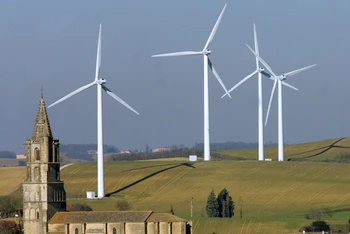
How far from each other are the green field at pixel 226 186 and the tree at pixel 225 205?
1524mm

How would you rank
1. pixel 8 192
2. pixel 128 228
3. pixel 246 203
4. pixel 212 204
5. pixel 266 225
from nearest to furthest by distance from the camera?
1. pixel 128 228
2. pixel 266 225
3. pixel 212 204
4. pixel 246 203
5. pixel 8 192

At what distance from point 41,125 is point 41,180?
5065mm

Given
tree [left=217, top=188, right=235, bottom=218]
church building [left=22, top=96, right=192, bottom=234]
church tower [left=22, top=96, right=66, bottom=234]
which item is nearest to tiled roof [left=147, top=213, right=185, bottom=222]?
church building [left=22, top=96, right=192, bottom=234]

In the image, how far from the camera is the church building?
115 m

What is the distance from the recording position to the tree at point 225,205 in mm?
150962

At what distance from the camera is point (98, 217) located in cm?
11581

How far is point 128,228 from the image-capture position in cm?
11562

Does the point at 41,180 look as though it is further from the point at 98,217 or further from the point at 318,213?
the point at 318,213

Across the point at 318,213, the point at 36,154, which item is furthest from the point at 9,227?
the point at 318,213

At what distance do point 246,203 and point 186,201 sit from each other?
7.69 m

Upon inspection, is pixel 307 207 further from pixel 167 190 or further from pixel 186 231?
pixel 186 231

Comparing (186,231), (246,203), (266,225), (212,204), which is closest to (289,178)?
(246,203)

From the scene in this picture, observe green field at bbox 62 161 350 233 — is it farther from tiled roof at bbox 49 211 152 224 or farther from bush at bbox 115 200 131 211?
tiled roof at bbox 49 211 152 224

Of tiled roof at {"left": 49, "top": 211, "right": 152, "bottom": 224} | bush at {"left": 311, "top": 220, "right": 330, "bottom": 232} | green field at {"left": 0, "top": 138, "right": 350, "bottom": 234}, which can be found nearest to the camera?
tiled roof at {"left": 49, "top": 211, "right": 152, "bottom": 224}
